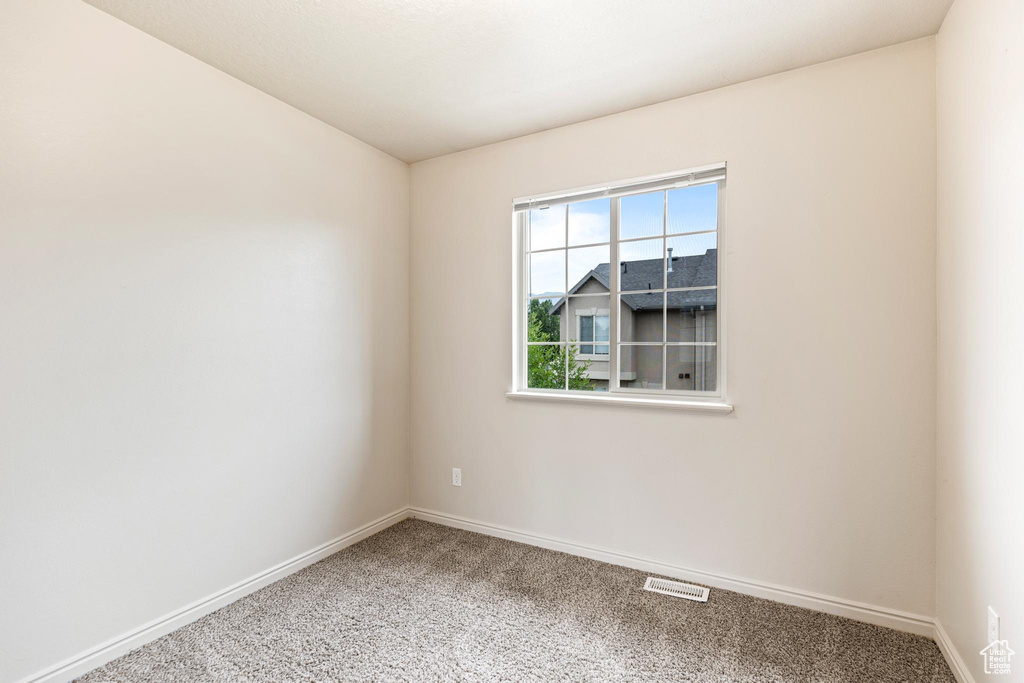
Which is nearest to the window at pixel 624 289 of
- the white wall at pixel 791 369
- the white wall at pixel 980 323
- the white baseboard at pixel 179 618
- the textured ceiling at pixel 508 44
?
the white wall at pixel 791 369

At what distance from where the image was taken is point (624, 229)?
2781mm

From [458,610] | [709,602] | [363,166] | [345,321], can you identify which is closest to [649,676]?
[709,602]

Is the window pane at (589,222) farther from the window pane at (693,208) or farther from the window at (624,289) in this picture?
the window pane at (693,208)

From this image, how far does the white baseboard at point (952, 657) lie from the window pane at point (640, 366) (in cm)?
146

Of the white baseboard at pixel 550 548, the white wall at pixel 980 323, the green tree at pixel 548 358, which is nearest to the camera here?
the white wall at pixel 980 323

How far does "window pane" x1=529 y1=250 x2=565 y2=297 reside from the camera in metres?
3.00

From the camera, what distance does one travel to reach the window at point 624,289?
A: 8.37ft

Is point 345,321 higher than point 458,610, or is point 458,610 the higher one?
point 345,321

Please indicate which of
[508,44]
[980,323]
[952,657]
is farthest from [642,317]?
[952,657]

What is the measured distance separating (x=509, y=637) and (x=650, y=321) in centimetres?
169

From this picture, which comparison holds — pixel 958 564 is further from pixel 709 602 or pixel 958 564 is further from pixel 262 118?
pixel 262 118

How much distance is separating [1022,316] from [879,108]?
3.89 feet

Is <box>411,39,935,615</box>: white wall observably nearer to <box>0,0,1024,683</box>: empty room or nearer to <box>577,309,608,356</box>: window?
<box>0,0,1024,683</box>: empty room

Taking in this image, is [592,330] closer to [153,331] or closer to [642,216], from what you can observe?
[642,216]
